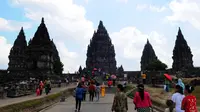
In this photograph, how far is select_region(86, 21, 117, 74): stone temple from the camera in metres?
117

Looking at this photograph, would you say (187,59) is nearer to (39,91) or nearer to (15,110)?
(39,91)

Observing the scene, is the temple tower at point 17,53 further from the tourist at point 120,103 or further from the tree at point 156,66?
the tourist at point 120,103

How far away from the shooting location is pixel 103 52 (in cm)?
11706

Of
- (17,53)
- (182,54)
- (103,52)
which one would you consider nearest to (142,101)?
(17,53)

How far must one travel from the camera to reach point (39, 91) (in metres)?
31.1

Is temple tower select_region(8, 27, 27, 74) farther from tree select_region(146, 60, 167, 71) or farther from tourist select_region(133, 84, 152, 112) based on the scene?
tourist select_region(133, 84, 152, 112)

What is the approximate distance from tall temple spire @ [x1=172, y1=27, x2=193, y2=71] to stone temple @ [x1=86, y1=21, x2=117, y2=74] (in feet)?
80.3

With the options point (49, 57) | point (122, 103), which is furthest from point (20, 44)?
point (122, 103)

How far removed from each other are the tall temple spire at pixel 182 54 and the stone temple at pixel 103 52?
A: 80.3ft

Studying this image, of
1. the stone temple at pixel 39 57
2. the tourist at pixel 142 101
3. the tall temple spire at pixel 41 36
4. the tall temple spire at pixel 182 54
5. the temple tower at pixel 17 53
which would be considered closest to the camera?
the tourist at pixel 142 101

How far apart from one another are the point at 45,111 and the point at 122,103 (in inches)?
351

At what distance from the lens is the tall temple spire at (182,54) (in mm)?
107062

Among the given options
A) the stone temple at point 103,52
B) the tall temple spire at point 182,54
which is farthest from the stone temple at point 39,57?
the tall temple spire at point 182,54

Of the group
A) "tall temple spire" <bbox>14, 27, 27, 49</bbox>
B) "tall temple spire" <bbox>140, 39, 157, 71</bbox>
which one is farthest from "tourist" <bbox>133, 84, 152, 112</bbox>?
"tall temple spire" <bbox>140, 39, 157, 71</bbox>
